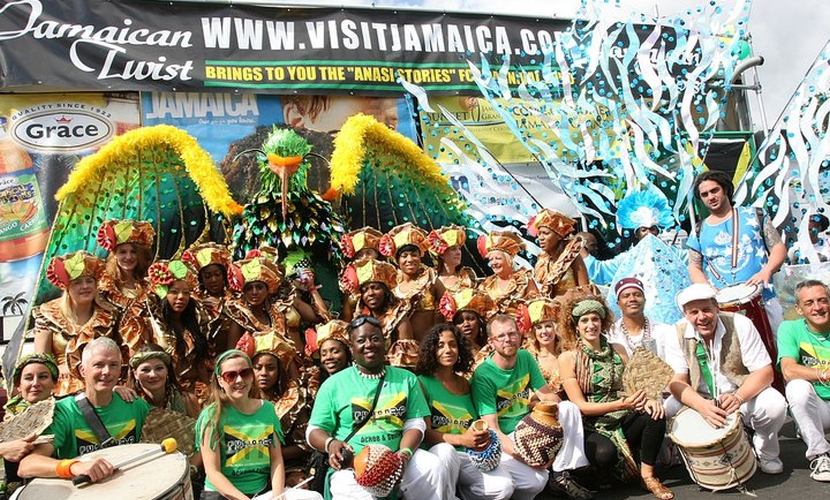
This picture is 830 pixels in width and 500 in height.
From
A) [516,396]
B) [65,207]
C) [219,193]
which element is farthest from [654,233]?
[65,207]

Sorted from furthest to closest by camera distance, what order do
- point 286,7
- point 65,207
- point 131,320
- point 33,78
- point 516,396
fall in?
1. point 286,7
2. point 33,78
3. point 65,207
4. point 131,320
5. point 516,396

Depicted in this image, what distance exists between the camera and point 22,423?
2.79 meters

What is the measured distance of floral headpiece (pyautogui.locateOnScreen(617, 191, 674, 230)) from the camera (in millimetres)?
5934

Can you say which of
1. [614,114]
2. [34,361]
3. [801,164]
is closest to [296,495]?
[34,361]

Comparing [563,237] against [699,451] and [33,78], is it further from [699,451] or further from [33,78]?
[33,78]

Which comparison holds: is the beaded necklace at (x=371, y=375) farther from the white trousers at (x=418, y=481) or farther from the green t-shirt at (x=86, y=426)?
the green t-shirt at (x=86, y=426)

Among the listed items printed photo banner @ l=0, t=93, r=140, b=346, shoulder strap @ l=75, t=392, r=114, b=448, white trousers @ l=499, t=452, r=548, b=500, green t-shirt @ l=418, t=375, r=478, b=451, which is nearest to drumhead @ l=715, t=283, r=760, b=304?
white trousers @ l=499, t=452, r=548, b=500

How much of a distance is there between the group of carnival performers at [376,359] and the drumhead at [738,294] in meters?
0.31

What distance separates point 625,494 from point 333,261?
253cm

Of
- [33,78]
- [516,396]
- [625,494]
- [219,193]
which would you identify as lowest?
[625,494]

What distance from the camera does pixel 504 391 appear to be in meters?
3.53

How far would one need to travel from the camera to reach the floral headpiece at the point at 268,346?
3676mm

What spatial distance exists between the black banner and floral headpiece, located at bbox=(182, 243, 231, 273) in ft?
9.25

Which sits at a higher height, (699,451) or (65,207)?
(65,207)
